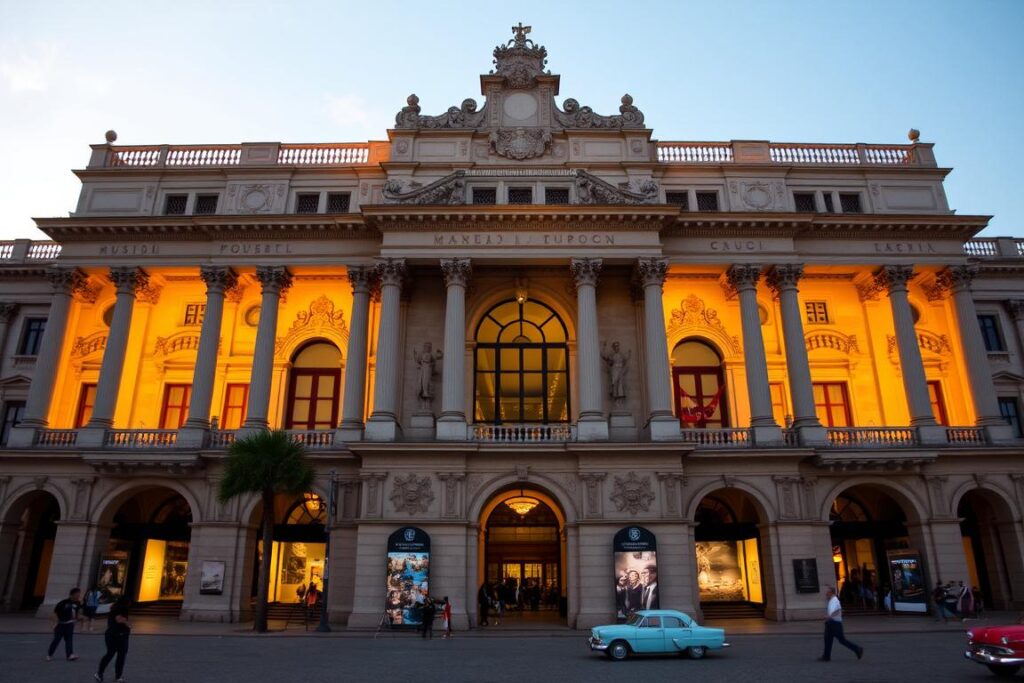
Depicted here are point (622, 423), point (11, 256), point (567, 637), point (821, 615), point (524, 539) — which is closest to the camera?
point (567, 637)

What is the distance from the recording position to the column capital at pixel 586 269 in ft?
99.8

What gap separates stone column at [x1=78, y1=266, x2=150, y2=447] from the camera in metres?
30.2

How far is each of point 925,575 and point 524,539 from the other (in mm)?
17279

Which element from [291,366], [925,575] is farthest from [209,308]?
[925,575]

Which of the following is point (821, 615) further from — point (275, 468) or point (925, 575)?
point (275, 468)

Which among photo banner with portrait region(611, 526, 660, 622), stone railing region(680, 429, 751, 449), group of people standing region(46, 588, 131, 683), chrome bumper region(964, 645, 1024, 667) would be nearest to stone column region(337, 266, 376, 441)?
group of people standing region(46, 588, 131, 683)

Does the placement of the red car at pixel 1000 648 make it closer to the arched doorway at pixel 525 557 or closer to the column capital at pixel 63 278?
the arched doorway at pixel 525 557

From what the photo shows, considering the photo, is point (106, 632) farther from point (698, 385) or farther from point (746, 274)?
point (746, 274)

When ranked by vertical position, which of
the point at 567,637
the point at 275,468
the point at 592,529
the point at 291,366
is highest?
the point at 291,366

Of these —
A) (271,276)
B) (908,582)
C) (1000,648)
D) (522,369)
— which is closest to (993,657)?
(1000,648)

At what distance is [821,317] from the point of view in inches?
1384

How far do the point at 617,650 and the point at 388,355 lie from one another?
16.3 metres

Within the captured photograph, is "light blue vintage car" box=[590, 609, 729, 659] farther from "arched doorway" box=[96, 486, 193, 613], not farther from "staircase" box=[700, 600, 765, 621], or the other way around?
"arched doorway" box=[96, 486, 193, 613]

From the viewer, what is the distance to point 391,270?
101ft
